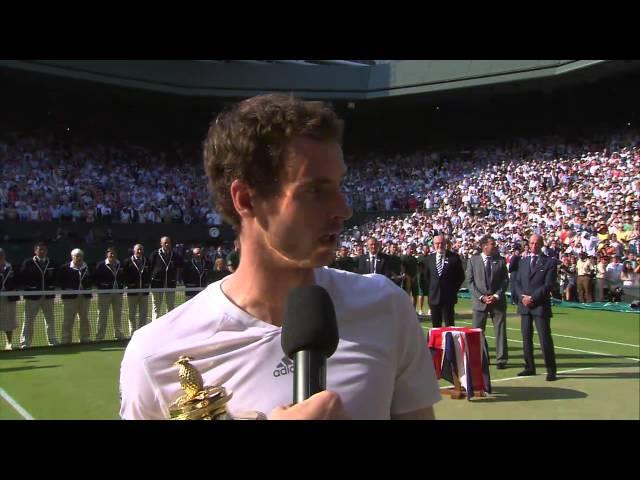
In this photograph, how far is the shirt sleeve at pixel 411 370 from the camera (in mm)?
1951

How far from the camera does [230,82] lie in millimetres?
35188

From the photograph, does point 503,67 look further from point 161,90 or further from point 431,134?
point 161,90

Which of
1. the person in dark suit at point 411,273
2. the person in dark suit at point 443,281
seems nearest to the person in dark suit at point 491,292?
the person in dark suit at point 443,281

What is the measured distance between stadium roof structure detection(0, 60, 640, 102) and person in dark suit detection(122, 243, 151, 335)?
20.3 meters

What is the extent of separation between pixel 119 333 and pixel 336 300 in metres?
12.2

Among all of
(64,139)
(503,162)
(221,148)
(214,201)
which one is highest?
(64,139)

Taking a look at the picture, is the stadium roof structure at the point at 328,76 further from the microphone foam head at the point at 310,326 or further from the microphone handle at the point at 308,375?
the microphone handle at the point at 308,375

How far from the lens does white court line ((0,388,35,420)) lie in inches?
281


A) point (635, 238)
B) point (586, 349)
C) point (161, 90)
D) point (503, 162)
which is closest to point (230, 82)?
point (161, 90)

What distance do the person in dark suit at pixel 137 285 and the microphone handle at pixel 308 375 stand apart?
12.7 metres

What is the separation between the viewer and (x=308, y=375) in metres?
1.41

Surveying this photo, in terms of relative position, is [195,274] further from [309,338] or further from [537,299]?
[309,338]

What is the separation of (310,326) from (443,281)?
9549 millimetres

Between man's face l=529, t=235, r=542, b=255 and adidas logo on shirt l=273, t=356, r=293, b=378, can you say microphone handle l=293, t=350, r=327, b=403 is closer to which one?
adidas logo on shirt l=273, t=356, r=293, b=378
